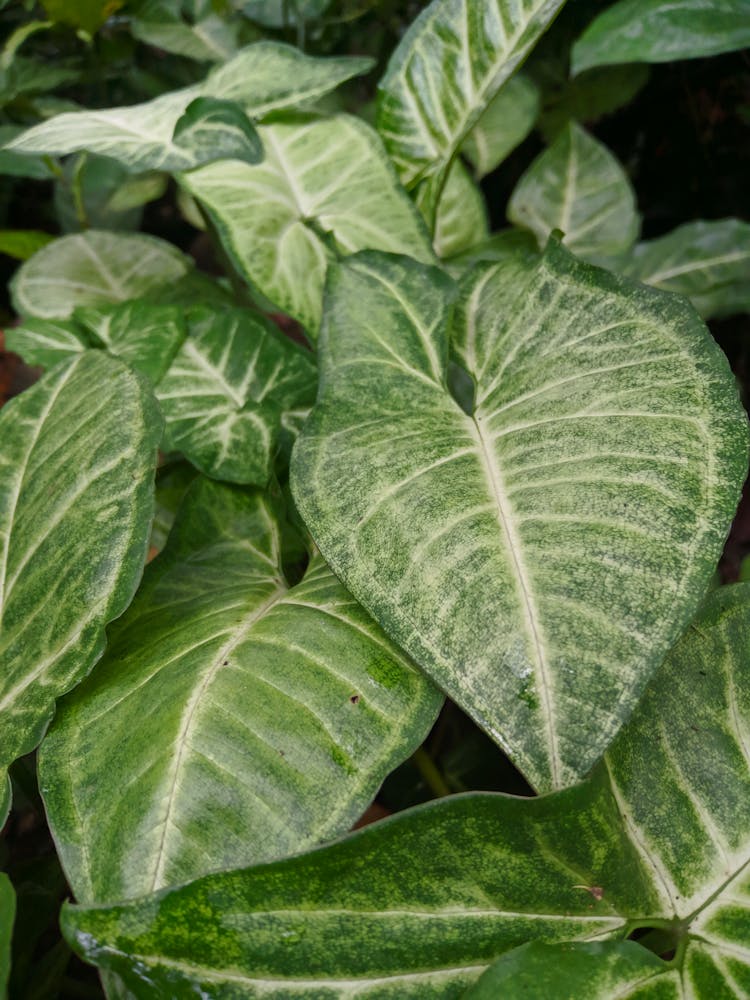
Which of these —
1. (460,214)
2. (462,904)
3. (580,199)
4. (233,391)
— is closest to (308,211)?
(233,391)

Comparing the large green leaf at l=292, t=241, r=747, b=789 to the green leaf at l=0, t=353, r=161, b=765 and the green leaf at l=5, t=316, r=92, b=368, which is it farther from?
the green leaf at l=5, t=316, r=92, b=368

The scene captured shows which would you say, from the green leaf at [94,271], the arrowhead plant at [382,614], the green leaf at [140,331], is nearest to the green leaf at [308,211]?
the arrowhead plant at [382,614]

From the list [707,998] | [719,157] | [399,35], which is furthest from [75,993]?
[399,35]

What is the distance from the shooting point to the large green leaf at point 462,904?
0.53 metres

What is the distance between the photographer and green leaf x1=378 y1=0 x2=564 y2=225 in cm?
111

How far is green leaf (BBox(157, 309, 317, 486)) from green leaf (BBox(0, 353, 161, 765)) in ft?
0.69

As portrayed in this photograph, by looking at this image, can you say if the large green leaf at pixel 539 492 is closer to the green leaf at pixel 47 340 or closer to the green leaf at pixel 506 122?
the green leaf at pixel 47 340

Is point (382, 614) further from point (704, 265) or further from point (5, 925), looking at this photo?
point (704, 265)

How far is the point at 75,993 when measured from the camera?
88 cm

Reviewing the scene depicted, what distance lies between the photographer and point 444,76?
1.22 metres

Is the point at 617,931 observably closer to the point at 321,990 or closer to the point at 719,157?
the point at 321,990

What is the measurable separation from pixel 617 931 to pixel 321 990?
8.5 inches

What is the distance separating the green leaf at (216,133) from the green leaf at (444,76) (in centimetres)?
27

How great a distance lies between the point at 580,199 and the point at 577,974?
1.36 meters
